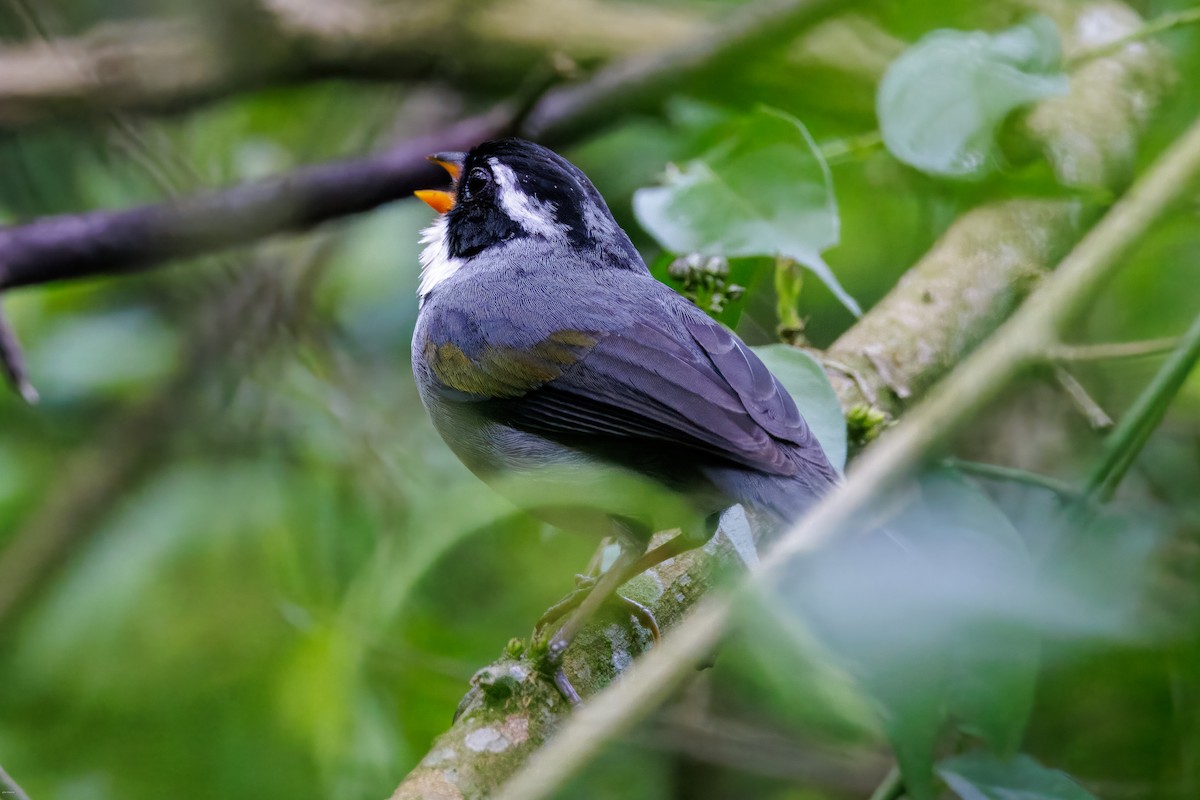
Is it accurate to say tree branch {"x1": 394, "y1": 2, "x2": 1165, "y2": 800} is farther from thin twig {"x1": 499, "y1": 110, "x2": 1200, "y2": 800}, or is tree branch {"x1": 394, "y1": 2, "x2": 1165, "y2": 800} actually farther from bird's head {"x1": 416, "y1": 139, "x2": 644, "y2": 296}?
bird's head {"x1": 416, "y1": 139, "x2": 644, "y2": 296}

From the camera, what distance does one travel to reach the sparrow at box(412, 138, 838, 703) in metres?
2.43

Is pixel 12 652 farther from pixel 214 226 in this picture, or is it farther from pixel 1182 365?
pixel 1182 365

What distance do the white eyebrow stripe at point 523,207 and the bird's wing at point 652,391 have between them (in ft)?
2.09

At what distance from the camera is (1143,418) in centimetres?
196

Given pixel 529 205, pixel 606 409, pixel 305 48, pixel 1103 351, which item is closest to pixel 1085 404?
pixel 1103 351

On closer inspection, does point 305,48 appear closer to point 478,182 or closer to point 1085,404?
point 478,182

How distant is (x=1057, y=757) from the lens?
3094mm

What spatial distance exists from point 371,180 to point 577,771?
3123 millimetres

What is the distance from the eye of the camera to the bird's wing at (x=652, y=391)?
241cm

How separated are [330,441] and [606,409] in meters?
2.05

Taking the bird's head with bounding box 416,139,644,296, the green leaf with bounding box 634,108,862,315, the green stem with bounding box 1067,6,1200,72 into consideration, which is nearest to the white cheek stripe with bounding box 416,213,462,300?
the bird's head with bounding box 416,139,644,296

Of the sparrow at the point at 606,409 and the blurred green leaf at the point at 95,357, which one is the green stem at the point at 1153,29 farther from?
the blurred green leaf at the point at 95,357

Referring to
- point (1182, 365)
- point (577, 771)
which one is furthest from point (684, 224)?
point (577, 771)

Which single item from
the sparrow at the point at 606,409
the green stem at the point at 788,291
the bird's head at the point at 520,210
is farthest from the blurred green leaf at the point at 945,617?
the bird's head at the point at 520,210
